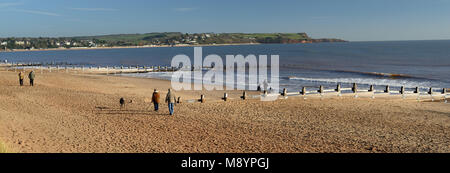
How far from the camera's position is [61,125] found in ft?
49.6

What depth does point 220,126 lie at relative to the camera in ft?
52.5

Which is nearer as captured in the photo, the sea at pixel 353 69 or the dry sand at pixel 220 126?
the dry sand at pixel 220 126

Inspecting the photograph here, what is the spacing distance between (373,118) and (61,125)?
50.2 ft

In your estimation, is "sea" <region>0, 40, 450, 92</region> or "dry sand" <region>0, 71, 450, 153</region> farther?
"sea" <region>0, 40, 450, 92</region>

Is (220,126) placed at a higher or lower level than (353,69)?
lower

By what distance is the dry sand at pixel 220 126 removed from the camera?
12.5 m

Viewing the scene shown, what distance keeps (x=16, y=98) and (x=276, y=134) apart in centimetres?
1626

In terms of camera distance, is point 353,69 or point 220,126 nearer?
point 220,126

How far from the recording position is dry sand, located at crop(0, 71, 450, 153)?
1254cm

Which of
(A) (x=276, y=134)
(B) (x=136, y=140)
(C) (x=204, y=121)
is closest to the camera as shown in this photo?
(B) (x=136, y=140)
